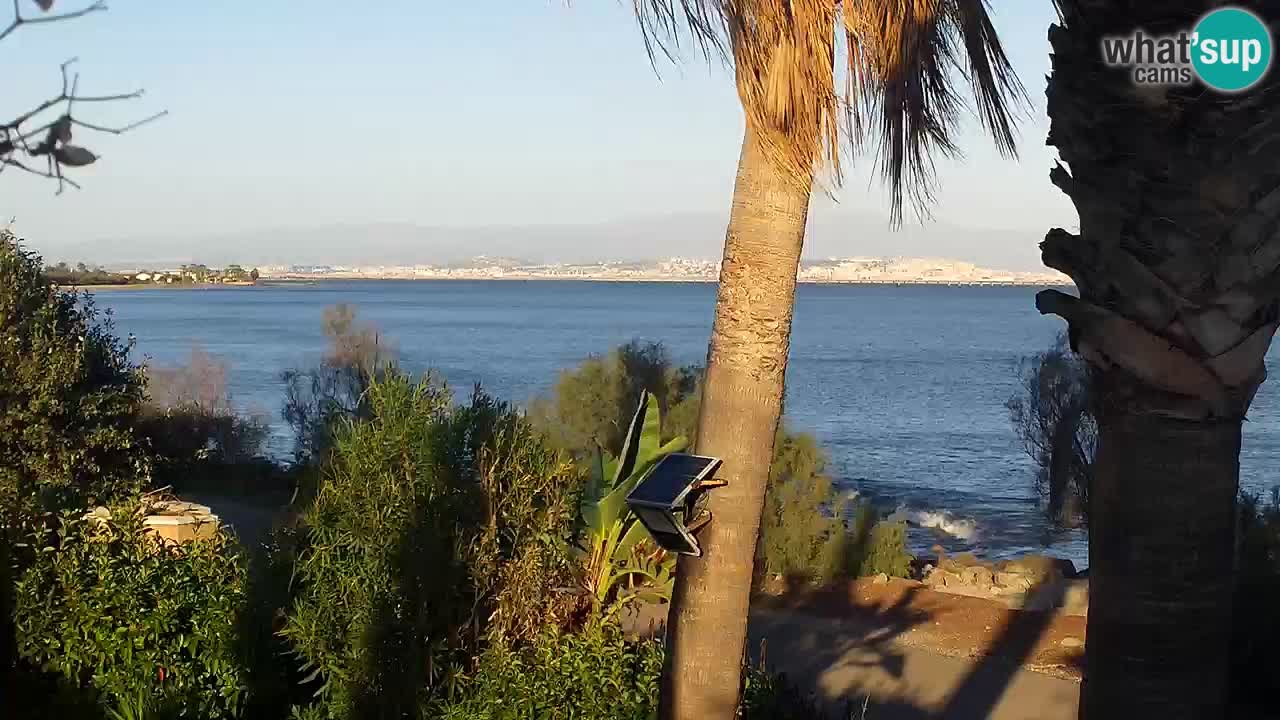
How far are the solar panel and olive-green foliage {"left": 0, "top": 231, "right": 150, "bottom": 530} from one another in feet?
28.5

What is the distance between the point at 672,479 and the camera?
4586 millimetres

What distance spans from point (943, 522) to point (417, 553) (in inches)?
915

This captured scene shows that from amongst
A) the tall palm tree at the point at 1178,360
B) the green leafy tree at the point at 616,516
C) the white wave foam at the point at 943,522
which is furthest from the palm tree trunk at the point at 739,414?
the white wave foam at the point at 943,522

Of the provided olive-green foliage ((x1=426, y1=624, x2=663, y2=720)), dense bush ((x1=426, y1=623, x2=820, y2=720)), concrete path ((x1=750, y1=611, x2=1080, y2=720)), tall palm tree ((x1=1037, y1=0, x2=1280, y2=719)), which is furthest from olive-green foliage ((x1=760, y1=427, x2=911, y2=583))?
tall palm tree ((x1=1037, y1=0, x2=1280, y2=719))

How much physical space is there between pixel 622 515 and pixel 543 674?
76.0 inches

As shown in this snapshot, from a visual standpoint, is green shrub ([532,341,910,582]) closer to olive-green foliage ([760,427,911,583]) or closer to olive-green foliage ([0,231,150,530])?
olive-green foliage ([760,427,911,583])

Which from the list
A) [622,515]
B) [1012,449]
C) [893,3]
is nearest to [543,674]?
[622,515]

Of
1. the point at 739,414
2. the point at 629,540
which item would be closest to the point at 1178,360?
the point at 739,414

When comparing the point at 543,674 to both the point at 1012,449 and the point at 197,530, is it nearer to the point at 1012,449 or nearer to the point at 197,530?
the point at 197,530

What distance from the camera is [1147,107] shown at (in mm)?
3043

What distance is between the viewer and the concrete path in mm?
8914

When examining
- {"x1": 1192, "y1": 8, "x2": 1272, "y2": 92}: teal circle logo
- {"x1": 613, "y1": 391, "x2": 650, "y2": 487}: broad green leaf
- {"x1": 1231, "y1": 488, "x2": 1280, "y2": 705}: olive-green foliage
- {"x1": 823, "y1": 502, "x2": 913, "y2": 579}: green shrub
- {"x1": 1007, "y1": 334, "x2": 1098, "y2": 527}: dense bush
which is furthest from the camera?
{"x1": 1007, "y1": 334, "x2": 1098, "y2": 527}: dense bush

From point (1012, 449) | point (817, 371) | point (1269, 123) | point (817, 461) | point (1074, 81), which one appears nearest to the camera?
point (1269, 123)

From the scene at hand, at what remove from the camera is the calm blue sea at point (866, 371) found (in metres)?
32.0
